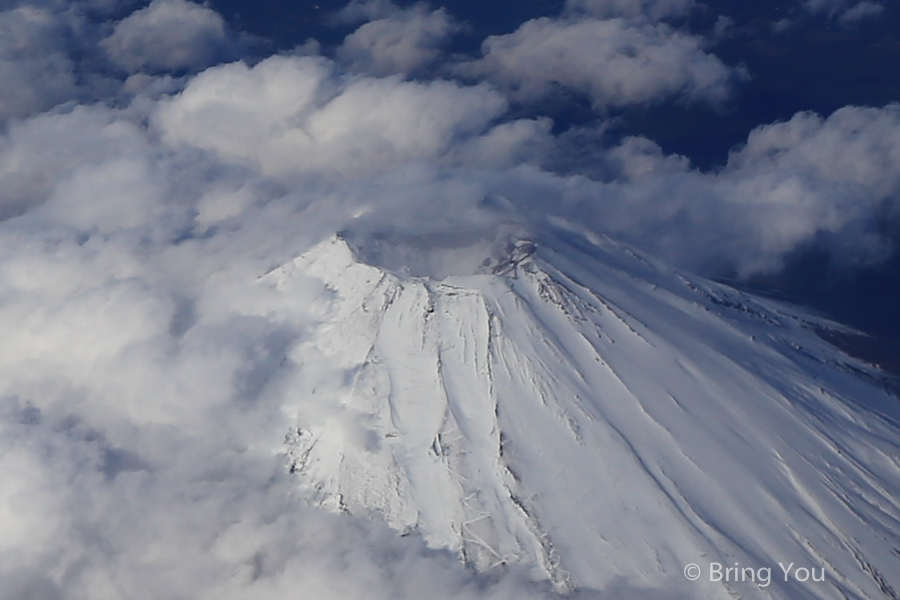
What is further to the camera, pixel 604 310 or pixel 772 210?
pixel 772 210

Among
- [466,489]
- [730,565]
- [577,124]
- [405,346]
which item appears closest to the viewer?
[730,565]

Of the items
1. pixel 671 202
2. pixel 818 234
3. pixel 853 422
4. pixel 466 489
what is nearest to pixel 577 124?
pixel 671 202

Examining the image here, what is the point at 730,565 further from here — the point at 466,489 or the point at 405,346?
the point at 405,346

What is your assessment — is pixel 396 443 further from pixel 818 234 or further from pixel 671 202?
pixel 818 234

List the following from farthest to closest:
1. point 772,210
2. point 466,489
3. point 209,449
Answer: point 772,210 → point 209,449 → point 466,489

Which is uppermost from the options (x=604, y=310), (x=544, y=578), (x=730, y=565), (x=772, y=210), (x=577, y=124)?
(x=604, y=310)

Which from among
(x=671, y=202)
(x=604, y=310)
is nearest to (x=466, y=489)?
(x=604, y=310)

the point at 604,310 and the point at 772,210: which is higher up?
the point at 604,310
